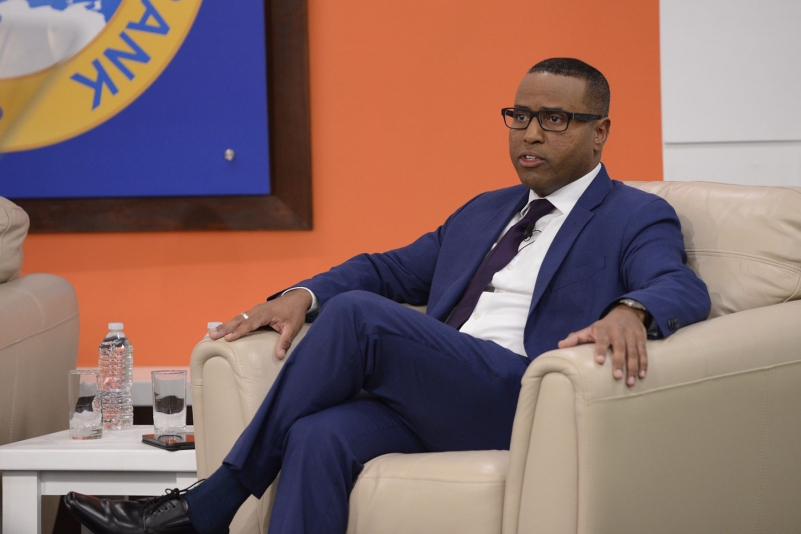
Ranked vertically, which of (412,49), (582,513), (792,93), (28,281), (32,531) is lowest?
(32,531)

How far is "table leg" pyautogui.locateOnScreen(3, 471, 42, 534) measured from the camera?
7.23ft

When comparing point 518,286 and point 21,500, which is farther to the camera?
point 21,500

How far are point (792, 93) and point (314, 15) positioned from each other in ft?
4.96

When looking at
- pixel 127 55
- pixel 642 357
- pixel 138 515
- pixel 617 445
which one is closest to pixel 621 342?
pixel 642 357

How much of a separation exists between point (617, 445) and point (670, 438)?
0.12 m

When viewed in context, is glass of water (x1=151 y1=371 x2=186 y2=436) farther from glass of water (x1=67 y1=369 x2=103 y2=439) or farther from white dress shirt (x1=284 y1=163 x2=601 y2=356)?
white dress shirt (x1=284 y1=163 x2=601 y2=356)

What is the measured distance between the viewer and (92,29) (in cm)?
304

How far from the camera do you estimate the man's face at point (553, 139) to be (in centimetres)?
215

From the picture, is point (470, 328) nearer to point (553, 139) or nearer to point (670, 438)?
point (553, 139)

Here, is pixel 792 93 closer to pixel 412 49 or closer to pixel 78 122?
pixel 412 49

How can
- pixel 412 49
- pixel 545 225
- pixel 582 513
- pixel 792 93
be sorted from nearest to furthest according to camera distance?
1. pixel 582 513
2. pixel 545 225
3. pixel 792 93
4. pixel 412 49

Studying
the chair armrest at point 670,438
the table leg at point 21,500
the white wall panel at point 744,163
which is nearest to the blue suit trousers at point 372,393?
the chair armrest at point 670,438

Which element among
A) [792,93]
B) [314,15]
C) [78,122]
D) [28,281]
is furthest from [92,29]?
[792,93]

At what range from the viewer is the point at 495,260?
85.7 inches
